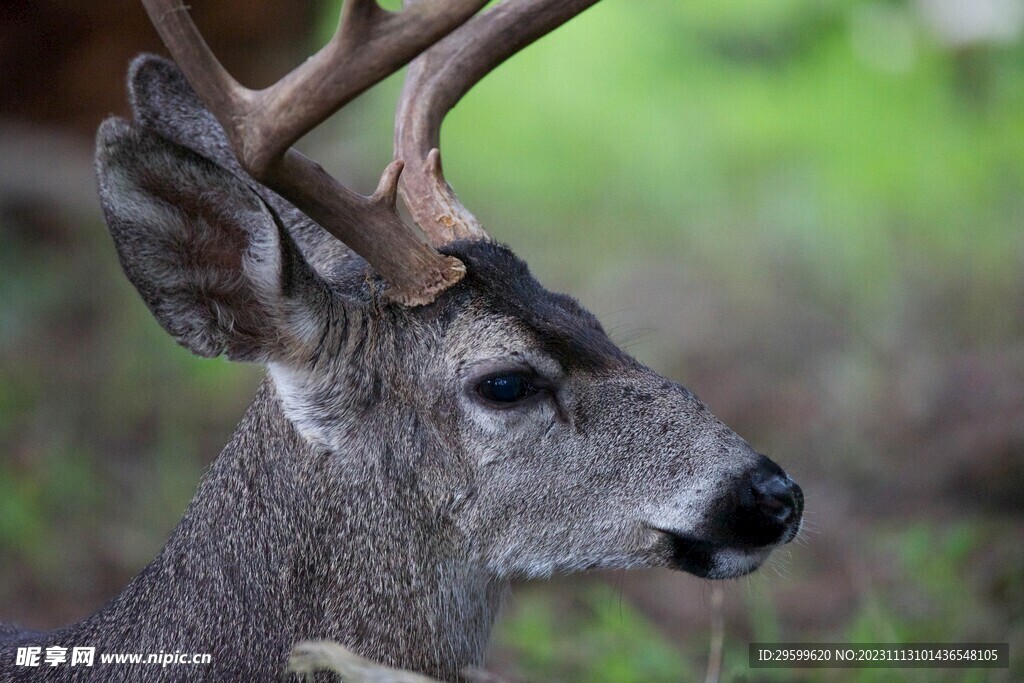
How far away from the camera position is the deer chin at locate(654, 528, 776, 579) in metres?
3.17

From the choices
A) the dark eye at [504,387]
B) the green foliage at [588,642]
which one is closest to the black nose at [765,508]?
the dark eye at [504,387]

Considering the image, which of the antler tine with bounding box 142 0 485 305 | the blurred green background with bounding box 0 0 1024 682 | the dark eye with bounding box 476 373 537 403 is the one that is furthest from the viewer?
the blurred green background with bounding box 0 0 1024 682

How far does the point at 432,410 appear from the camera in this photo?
3275mm

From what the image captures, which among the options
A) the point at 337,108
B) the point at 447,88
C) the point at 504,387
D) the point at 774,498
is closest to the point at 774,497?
the point at 774,498

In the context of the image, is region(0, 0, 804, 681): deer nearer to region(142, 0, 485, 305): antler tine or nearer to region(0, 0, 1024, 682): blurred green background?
region(142, 0, 485, 305): antler tine

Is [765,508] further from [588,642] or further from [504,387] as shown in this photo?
[588,642]

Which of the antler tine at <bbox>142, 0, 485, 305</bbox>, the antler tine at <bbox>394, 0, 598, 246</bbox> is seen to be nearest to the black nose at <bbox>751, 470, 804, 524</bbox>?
the antler tine at <bbox>394, 0, 598, 246</bbox>

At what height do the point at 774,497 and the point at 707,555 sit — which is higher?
the point at 774,497

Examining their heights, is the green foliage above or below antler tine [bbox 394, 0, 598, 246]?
below

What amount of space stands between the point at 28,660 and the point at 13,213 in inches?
202

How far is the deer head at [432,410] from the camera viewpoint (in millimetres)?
3141

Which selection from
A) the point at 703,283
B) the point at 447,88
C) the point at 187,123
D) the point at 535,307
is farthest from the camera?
the point at 703,283

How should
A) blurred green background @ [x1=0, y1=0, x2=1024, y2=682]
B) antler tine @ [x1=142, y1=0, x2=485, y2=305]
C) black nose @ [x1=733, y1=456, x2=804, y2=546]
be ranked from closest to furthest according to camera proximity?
antler tine @ [x1=142, y1=0, x2=485, y2=305] → black nose @ [x1=733, y1=456, x2=804, y2=546] → blurred green background @ [x1=0, y1=0, x2=1024, y2=682]

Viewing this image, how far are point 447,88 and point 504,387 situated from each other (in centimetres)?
122
